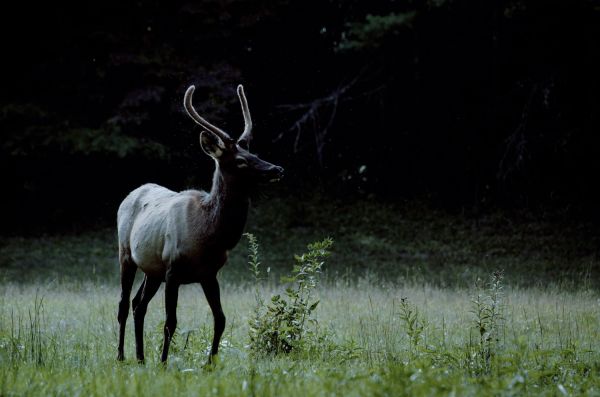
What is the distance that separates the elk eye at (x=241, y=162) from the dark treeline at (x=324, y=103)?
11.3 meters

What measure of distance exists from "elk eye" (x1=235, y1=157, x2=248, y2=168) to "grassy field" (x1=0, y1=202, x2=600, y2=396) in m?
1.42

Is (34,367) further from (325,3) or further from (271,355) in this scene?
(325,3)

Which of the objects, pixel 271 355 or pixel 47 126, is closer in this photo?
pixel 271 355

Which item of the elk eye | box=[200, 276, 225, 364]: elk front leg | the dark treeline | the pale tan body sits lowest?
box=[200, 276, 225, 364]: elk front leg

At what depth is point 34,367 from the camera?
15.9 feet

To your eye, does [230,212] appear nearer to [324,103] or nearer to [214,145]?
[214,145]

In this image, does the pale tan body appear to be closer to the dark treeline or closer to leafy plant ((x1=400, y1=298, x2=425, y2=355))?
leafy plant ((x1=400, y1=298, x2=425, y2=355))

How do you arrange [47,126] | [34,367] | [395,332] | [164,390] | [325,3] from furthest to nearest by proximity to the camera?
[325,3]
[47,126]
[395,332]
[34,367]
[164,390]

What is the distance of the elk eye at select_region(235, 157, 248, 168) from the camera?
18.6 feet

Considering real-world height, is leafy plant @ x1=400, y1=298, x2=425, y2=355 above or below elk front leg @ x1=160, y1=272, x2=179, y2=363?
below

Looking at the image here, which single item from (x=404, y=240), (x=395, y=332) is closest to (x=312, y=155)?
(x=404, y=240)

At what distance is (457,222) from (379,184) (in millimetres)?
2868

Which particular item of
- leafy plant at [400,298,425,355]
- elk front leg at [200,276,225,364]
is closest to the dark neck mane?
elk front leg at [200,276,225,364]

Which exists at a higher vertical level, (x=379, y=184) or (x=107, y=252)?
(x=379, y=184)
